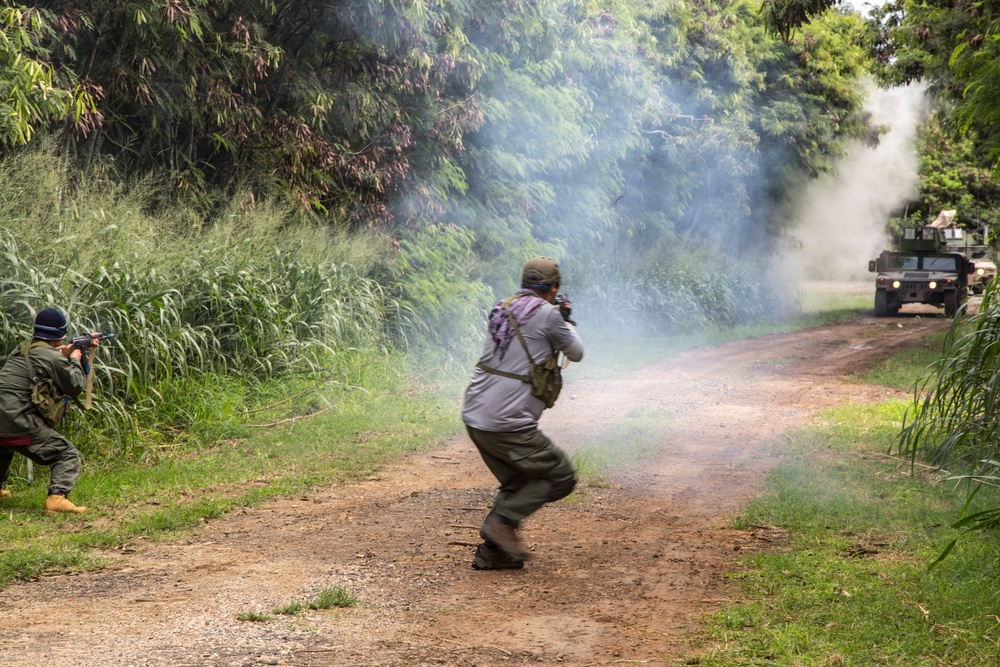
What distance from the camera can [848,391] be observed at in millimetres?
12461

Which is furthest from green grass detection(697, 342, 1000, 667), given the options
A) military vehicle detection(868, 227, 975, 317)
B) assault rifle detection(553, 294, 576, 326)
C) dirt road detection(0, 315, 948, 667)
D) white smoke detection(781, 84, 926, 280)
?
white smoke detection(781, 84, 926, 280)

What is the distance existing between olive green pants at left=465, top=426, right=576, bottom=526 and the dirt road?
0.35m

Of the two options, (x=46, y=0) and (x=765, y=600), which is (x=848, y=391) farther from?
(x=46, y=0)

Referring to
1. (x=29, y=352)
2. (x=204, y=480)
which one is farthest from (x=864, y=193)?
(x=29, y=352)

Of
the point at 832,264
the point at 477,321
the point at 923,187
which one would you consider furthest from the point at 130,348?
the point at 832,264

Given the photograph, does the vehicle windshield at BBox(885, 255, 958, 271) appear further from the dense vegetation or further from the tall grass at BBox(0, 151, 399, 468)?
the tall grass at BBox(0, 151, 399, 468)

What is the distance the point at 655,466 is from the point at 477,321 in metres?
6.80

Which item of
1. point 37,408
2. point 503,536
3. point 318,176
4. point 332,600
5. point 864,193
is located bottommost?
point 332,600

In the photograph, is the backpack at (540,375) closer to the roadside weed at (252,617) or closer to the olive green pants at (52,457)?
the roadside weed at (252,617)

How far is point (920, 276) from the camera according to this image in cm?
2556

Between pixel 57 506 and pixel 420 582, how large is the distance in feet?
8.81

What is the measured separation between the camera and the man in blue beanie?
6.39m

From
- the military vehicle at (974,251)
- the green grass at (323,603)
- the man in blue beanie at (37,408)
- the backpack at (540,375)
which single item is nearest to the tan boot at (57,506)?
the man in blue beanie at (37,408)

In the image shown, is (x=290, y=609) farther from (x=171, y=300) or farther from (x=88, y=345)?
(x=171, y=300)
